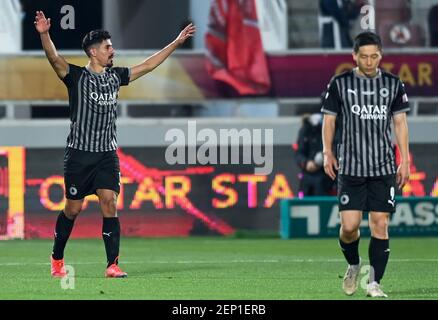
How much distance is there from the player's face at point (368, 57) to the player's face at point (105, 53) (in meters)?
2.59

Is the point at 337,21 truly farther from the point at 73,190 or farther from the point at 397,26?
the point at 73,190

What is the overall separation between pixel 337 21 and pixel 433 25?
4.83 feet

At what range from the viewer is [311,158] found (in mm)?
21016

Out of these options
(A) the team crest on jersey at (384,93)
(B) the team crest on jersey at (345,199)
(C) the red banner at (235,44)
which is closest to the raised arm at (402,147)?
(A) the team crest on jersey at (384,93)

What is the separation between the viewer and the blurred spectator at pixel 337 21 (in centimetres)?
2314

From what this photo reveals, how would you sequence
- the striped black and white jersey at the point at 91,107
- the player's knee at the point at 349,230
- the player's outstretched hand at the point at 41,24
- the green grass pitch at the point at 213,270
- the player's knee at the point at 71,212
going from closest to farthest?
the player's knee at the point at 349,230 < the green grass pitch at the point at 213,270 < the player's outstretched hand at the point at 41,24 < the striped black and white jersey at the point at 91,107 < the player's knee at the point at 71,212

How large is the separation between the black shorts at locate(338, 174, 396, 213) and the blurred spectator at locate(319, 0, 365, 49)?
38.8 ft

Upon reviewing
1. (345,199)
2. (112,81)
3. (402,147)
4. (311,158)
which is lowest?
(311,158)

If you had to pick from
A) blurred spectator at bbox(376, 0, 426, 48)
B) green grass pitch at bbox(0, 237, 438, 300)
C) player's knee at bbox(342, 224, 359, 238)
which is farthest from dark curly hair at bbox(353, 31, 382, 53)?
blurred spectator at bbox(376, 0, 426, 48)

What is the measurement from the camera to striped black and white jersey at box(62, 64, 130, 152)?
519 inches

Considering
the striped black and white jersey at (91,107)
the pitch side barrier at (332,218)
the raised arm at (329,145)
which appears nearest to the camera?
the raised arm at (329,145)

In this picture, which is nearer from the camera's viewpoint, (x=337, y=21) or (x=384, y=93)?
(x=384, y=93)

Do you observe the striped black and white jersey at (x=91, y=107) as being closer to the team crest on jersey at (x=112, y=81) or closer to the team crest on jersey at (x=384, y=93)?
the team crest on jersey at (x=112, y=81)

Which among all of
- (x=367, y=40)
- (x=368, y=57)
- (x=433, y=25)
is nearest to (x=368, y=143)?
(x=368, y=57)
